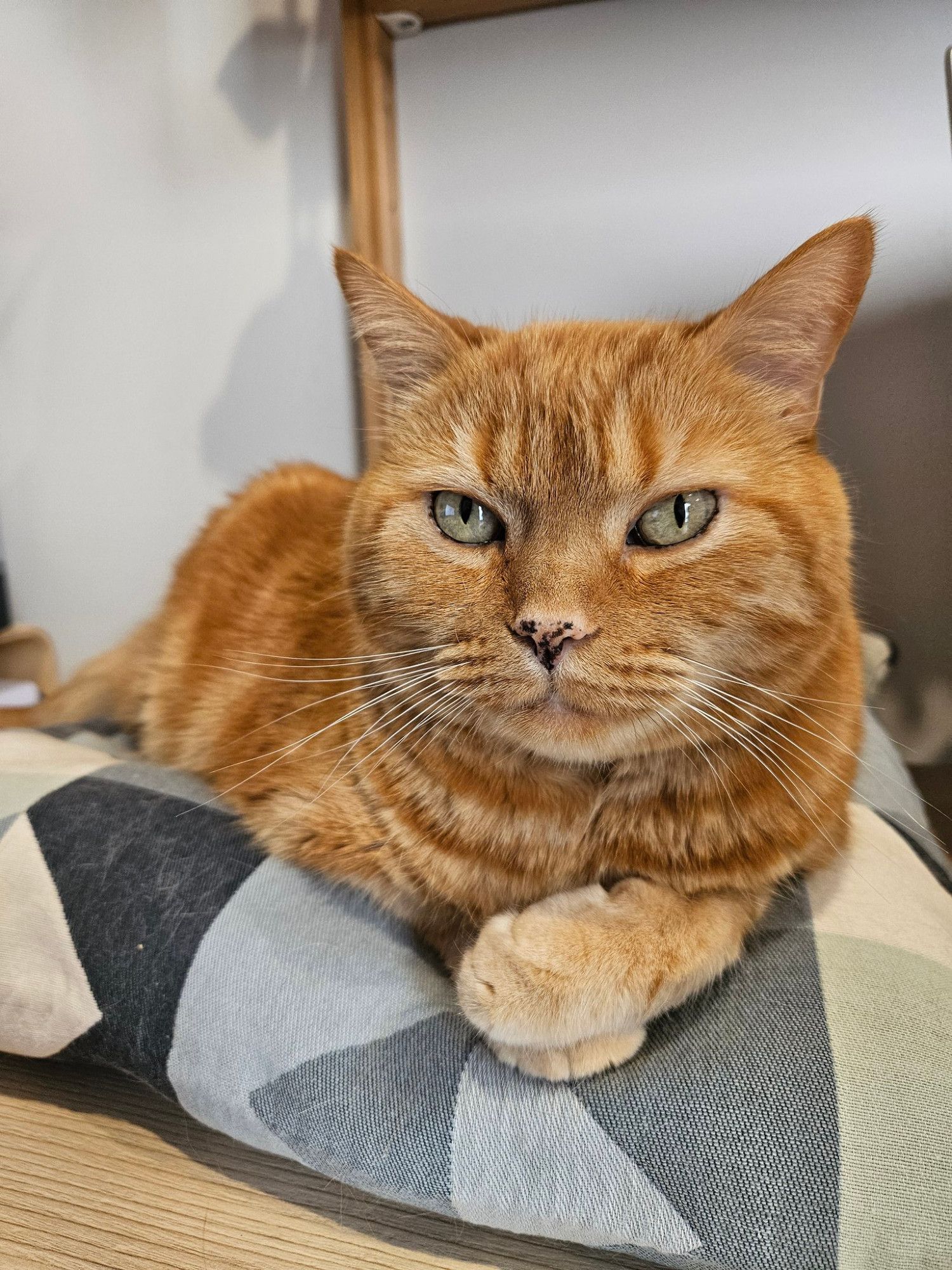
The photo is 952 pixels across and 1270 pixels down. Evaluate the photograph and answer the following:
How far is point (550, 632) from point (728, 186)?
1.39 meters

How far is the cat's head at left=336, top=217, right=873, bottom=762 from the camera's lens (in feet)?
2.35

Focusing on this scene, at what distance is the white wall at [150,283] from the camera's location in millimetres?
1824

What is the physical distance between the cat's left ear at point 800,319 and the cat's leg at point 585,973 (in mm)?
478

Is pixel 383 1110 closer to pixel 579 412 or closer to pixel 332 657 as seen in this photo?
pixel 332 657

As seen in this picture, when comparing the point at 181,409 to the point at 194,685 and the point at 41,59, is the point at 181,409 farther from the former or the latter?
the point at 194,685

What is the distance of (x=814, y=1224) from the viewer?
66 centimetres

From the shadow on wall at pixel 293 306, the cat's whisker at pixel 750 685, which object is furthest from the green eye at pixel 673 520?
the shadow on wall at pixel 293 306

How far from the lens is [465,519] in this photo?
2.71 feet

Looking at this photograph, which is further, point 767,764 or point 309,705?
point 309,705

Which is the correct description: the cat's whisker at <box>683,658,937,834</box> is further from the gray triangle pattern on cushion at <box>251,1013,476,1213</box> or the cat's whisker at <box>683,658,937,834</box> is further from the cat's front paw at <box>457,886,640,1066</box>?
the gray triangle pattern on cushion at <box>251,1013,476,1213</box>

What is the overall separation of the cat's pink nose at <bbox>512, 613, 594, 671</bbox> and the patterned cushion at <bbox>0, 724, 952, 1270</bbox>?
0.37 meters

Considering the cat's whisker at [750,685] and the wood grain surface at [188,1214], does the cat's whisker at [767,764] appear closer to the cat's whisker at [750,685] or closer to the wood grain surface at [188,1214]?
the cat's whisker at [750,685]

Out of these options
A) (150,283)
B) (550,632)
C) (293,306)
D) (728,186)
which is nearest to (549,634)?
(550,632)

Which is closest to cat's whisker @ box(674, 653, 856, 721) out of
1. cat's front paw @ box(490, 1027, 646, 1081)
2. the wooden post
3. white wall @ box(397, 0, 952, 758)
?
cat's front paw @ box(490, 1027, 646, 1081)
